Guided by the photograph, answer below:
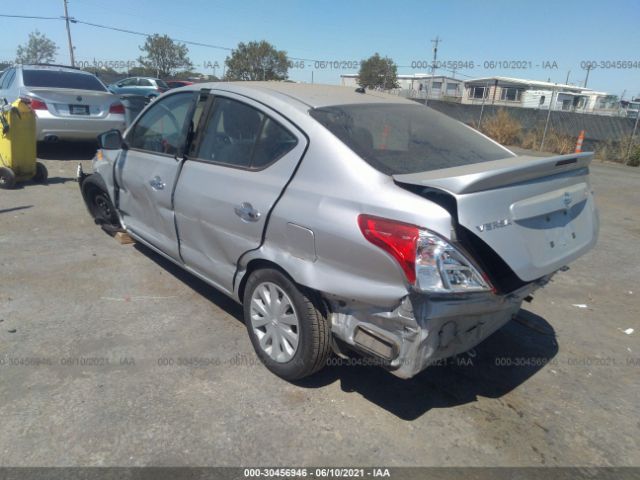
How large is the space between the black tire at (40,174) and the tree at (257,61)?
115ft

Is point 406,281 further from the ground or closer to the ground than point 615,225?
further from the ground

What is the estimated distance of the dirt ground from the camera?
8.23 ft

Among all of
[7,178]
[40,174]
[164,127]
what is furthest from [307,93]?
[40,174]

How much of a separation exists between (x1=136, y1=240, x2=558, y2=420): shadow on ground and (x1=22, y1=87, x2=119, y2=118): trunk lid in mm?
6809

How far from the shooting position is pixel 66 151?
34.5 feet

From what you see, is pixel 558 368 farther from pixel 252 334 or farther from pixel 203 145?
pixel 203 145

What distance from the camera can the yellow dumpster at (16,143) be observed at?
696 centimetres

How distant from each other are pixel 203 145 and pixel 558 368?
9.73 ft

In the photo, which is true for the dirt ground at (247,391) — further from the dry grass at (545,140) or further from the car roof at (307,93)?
the dry grass at (545,140)

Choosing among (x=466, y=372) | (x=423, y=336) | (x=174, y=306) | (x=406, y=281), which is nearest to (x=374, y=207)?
(x=406, y=281)

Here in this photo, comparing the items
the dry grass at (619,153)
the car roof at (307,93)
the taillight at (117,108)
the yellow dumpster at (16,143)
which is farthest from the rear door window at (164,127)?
the dry grass at (619,153)

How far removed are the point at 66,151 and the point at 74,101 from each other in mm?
2181

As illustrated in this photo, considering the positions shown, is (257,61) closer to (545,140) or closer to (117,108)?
(545,140)

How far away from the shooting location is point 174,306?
13.1 ft
